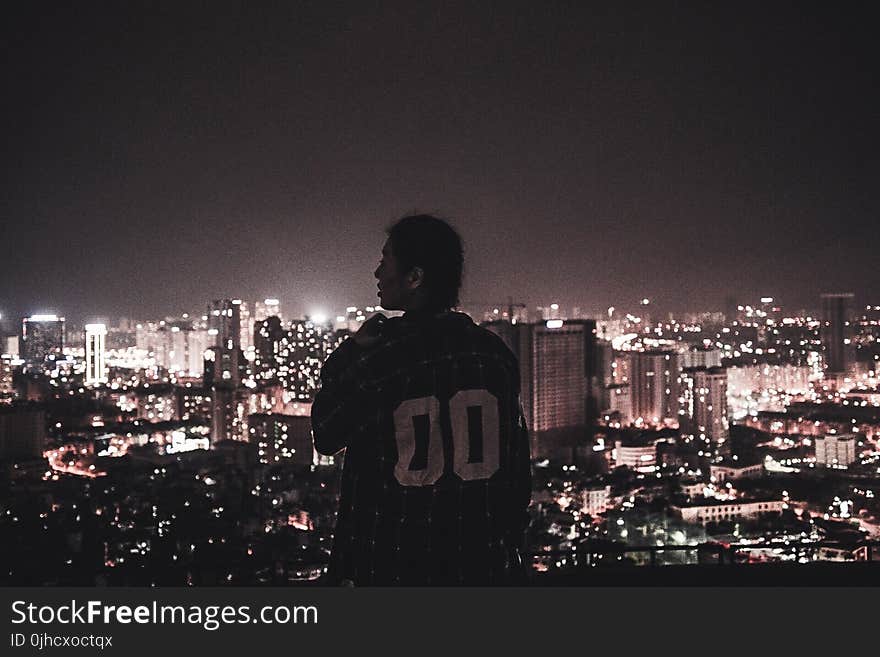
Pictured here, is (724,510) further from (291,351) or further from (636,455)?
(291,351)

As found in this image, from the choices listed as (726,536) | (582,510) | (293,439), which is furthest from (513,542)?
(293,439)

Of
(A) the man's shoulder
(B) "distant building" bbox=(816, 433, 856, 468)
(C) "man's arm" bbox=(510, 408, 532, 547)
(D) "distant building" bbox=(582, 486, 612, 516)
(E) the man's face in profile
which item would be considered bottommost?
(D) "distant building" bbox=(582, 486, 612, 516)

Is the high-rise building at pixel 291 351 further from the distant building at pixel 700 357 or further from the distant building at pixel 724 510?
the distant building at pixel 724 510

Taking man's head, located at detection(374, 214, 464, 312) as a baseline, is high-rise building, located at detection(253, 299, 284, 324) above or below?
above

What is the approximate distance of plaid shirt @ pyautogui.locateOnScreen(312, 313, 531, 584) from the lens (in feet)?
2.39

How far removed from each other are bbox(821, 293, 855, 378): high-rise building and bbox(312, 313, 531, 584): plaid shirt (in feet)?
53.8

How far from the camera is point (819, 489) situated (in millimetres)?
9703

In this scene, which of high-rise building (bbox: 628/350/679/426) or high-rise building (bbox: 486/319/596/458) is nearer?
high-rise building (bbox: 486/319/596/458)

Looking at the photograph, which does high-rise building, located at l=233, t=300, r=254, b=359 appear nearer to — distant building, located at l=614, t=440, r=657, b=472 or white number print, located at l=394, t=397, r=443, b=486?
distant building, located at l=614, t=440, r=657, b=472

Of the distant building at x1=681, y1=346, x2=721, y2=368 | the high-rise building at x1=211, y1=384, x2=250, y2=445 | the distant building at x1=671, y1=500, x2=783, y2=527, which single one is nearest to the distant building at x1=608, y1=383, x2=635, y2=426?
the distant building at x1=681, y1=346, x2=721, y2=368

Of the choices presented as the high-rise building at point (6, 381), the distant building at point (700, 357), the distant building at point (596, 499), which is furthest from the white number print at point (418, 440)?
the distant building at point (700, 357)

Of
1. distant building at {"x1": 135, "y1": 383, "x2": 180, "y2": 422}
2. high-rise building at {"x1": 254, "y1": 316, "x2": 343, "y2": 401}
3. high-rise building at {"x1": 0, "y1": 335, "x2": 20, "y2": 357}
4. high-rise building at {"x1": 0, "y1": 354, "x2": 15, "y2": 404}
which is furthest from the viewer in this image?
high-rise building at {"x1": 254, "y1": 316, "x2": 343, "y2": 401}

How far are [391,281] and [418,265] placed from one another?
0.10 feet

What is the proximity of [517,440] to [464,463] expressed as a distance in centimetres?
8
